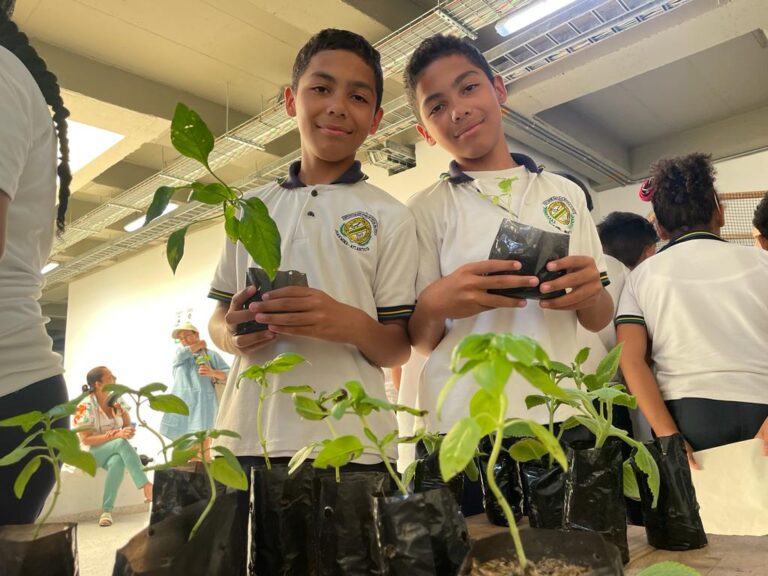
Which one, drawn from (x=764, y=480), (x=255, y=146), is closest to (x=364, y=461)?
(x=764, y=480)

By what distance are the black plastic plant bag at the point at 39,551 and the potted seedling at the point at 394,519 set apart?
20 cm

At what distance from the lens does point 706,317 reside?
4.47ft

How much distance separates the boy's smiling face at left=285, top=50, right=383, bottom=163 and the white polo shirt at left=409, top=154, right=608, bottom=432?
204 mm

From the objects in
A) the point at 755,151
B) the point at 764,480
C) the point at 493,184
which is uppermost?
the point at 755,151

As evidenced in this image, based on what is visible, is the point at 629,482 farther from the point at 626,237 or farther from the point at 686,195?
the point at 626,237

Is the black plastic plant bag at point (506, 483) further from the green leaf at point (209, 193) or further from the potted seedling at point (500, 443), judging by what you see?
the green leaf at point (209, 193)

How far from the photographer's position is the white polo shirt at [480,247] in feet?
3.22

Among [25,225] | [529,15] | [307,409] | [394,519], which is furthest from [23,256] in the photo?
[529,15]

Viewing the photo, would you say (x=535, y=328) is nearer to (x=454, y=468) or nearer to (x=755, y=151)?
(x=454, y=468)

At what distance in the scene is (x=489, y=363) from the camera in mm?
312

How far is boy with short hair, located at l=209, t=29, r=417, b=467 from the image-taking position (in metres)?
0.86

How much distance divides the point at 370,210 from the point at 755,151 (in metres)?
3.92

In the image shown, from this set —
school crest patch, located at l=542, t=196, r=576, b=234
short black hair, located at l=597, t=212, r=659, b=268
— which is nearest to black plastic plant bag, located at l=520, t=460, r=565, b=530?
school crest patch, located at l=542, t=196, r=576, b=234

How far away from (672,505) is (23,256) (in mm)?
853
